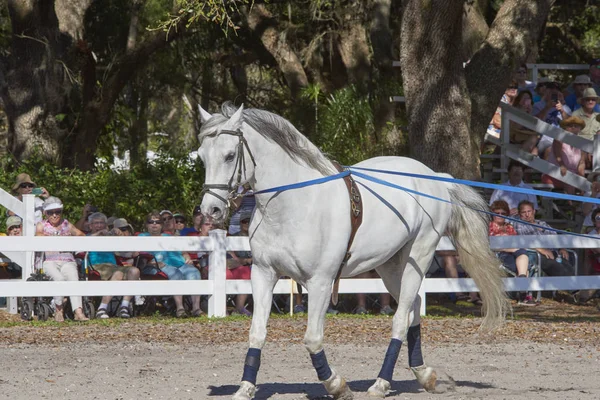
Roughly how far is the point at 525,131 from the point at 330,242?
10303mm

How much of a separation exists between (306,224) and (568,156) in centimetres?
1006

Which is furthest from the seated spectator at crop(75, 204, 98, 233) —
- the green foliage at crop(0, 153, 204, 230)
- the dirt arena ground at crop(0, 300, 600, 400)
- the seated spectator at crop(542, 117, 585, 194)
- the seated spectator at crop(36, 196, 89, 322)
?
the seated spectator at crop(542, 117, 585, 194)

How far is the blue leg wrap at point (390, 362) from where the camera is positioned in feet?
24.5

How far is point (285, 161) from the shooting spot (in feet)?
23.2

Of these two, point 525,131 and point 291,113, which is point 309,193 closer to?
point 525,131

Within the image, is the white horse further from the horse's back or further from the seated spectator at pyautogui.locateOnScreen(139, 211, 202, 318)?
the seated spectator at pyautogui.locateOnScreen(139, 211, 202, 318)

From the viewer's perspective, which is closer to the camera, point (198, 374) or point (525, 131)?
point (198, 374)

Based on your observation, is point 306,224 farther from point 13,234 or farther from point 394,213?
point 13,234

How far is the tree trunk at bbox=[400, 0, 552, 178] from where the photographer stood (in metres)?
13.2

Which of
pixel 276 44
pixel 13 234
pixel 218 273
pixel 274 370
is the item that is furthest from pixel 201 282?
pixel 276 44

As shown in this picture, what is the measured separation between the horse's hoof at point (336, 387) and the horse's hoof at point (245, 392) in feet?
1.69

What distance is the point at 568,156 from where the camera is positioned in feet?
52.6

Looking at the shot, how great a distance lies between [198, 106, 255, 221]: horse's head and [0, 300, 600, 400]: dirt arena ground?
1602mm

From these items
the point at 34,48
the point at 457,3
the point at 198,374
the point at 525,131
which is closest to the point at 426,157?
the point at 457,3
